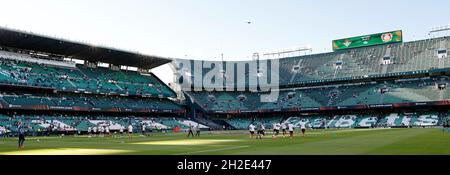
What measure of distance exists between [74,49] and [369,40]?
234ft

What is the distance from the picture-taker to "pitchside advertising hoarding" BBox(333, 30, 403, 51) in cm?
10675

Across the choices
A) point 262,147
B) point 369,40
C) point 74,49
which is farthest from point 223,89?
point 262,147

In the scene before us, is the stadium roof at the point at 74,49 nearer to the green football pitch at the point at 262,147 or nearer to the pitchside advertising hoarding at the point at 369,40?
the pitchside advertising hoarding at the point at 369,40

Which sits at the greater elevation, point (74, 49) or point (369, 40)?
point (369, 40)

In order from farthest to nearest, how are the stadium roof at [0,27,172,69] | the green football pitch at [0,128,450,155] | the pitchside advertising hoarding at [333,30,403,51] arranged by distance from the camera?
the pitchside advertising hoarding at [333,30,403,51], the stadium roof at [0,27,172,69], the green football pitch at [0,128,450,155]

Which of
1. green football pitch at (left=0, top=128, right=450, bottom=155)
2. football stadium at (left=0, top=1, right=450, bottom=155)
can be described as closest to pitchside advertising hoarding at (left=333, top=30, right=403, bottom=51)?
football stadium at (left=0, top=1, right=450, bottom=155)

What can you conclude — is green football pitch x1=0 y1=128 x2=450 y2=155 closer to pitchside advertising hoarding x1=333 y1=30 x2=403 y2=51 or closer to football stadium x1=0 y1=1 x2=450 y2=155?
football stadium x1=0 y1=1 x2=450 y2=155

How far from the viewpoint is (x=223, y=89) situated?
390 feet

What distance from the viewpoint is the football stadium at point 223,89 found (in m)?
80.8

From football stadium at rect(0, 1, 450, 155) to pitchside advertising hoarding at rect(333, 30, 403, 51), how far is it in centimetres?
26

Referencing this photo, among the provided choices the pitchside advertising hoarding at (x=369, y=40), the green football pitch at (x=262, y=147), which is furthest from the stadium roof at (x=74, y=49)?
the green football pitch at (x=262, y=147)

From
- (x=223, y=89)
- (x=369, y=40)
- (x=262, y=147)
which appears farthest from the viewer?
(x=223, y=89)

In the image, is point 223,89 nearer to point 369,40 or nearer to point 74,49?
point 369,40

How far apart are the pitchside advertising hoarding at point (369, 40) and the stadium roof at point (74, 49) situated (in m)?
→ 45.6
